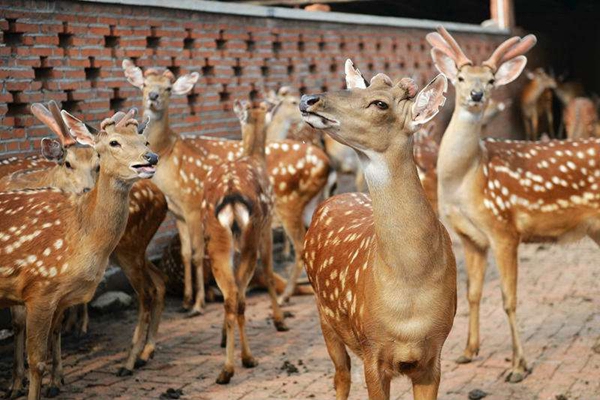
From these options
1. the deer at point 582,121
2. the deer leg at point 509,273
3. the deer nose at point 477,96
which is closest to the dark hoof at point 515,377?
the deer leg at point 509,273

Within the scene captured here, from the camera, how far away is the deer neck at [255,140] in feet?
28.8

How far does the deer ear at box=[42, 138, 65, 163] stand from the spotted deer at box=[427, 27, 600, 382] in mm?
2944

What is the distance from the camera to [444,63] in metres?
8.39

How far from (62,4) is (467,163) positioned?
3974 millimetres

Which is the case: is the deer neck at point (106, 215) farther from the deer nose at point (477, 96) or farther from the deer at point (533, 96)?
the deer at point (533, 96)

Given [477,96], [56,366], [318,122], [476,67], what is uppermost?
[476,67]

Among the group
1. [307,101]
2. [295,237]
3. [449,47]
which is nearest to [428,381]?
[307,101]

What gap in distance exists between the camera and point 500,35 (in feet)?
62.5

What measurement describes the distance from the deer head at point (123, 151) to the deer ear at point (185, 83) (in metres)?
3.16

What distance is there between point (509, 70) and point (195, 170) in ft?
10.5

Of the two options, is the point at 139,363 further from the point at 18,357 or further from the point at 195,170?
the point at 195,170

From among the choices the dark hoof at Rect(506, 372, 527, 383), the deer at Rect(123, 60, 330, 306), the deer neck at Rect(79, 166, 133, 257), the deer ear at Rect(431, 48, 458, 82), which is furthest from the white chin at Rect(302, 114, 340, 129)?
the deer at Rect(123, 60, 330, 306)

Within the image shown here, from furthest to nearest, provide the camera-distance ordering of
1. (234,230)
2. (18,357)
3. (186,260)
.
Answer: (186,260) < (234,230) < (18,357)

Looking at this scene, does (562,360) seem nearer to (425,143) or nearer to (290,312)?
(290,312)
